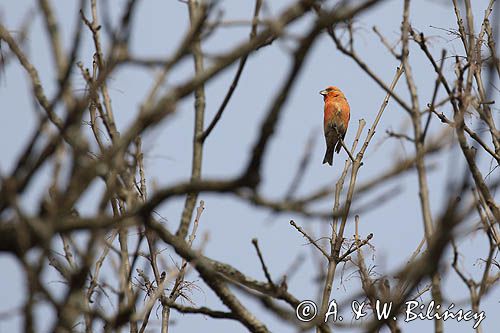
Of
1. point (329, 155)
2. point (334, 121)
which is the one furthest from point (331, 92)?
point (329, 155)

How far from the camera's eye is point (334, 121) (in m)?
11.0

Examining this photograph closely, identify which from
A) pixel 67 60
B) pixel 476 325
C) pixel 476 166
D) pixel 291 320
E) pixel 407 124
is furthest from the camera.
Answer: pixel 476 166

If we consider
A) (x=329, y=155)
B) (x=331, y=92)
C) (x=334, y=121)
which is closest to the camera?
(x=334, y=121)

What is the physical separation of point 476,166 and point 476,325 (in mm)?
714

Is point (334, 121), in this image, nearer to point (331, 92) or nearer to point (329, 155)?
point (329, 155)

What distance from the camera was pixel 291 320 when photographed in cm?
188

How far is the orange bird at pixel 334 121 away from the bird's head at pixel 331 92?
7 cm

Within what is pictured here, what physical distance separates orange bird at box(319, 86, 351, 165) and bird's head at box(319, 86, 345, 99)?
7 cm

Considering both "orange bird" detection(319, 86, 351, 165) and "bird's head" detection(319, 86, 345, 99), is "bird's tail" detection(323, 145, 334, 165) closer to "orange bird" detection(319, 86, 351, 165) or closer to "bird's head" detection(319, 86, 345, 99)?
"orange bird" detection(319, 86, 351, 165)

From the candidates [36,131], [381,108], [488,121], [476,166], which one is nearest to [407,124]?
[476,166]

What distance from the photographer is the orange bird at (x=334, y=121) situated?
10.9 metres

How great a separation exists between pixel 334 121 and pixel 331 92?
2.54ft

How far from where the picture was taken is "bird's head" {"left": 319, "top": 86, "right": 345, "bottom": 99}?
1150 centimetres

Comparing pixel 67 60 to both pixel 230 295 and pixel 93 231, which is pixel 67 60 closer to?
pixel 93 231
